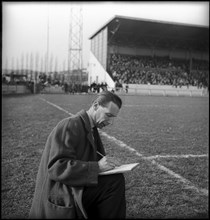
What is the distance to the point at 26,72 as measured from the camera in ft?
7.27

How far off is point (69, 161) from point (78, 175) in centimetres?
11

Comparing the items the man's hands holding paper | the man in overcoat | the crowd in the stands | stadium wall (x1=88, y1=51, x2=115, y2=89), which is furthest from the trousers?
the crowd in the stands

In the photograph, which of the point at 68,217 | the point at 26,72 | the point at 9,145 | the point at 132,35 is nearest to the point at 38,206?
the point at 68,217

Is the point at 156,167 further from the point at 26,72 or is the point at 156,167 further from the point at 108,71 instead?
the point at 26,72

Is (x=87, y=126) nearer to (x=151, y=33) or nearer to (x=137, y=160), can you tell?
(x=151, y=33)

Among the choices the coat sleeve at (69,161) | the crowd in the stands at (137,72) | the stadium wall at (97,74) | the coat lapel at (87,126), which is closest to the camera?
the coat sleeve at (69,161)

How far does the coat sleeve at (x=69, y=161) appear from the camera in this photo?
174 centimetres

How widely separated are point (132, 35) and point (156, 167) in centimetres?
204

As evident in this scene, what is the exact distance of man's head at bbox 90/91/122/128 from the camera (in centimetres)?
192

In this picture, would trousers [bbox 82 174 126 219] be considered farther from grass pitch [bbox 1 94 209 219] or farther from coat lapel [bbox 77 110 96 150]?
grass pitch [bbox 1 94 209 219]

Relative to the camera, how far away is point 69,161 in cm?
174

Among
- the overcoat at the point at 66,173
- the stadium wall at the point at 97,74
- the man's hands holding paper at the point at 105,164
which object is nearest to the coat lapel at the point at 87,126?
the overcoat at the point at 66,173

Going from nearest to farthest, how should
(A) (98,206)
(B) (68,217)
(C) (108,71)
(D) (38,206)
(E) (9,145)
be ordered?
(B) (68,217) < (D) (38,206) < (A) (98,206) < (C) (108,71) < (E) (9,145)

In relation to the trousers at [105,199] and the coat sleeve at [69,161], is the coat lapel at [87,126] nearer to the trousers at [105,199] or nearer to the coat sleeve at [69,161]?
the coat sleeve at [69,161]
